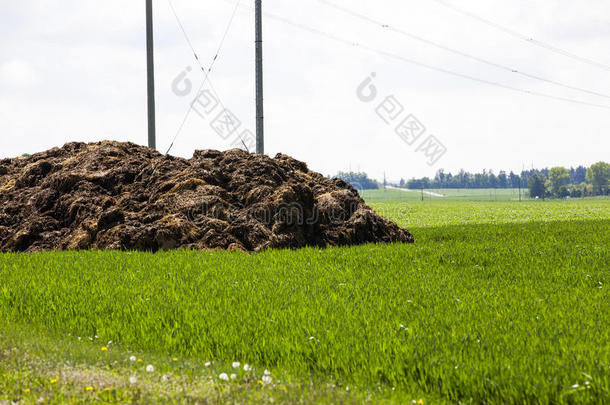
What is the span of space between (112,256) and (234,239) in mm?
3103

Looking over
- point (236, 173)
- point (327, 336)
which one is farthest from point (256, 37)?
point (327, 336)

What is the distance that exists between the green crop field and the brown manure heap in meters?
2.34

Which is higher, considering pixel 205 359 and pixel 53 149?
pixel 53 149

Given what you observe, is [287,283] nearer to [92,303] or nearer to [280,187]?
[92,303]

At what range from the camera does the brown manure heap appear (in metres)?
13.7

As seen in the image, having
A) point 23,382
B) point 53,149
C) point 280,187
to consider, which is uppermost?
point 53,149

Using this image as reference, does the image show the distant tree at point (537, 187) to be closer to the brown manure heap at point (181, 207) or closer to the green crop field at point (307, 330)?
the brown manure heap at point (181, 207)

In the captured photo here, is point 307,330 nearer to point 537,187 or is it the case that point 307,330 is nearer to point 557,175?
point 537,187

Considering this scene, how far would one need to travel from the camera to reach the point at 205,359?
19.4ft

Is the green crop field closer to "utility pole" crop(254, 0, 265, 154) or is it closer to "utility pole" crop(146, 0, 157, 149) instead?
"utility pole" crop(254, 0, 265, 154)

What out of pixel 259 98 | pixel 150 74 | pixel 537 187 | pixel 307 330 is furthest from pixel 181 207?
pixel 537 187

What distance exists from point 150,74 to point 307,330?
18159 millimetres

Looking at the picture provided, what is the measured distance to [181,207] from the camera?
14.3 meters

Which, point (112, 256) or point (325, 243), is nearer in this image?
point (112, 256)
